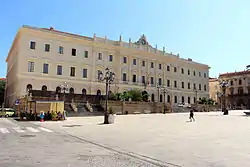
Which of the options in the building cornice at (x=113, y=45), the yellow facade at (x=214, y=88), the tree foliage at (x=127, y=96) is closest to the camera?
the tree foliage at (x=127, y=96)

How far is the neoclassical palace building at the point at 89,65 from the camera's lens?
42.2 metres

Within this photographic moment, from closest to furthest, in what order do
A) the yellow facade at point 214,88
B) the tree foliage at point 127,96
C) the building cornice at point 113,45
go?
the tree foliage at point 127,96
the building cornice at point 113,45
the yellow facade at point 214,88

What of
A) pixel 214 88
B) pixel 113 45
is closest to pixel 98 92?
pixel 113 45

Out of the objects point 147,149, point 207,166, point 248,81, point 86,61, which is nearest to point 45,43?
point 86,61

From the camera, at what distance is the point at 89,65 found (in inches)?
1921

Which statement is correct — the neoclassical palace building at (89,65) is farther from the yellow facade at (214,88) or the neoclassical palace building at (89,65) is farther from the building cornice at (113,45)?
the yellow facade at (214,88)

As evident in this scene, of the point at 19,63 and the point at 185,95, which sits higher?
the point at 19,63

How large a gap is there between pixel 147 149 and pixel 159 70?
174 feet

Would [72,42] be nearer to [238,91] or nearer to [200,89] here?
[200,89]

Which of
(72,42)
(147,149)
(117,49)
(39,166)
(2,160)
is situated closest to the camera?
(39,166)

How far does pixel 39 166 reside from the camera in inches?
231

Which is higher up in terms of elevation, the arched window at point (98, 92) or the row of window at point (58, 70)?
the row of window at point (58, 70)

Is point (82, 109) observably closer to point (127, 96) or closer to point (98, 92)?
point (127, 96)

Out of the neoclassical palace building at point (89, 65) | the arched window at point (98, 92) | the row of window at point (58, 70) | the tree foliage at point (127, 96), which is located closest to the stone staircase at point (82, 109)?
the tree foliage at point (127, 96)
